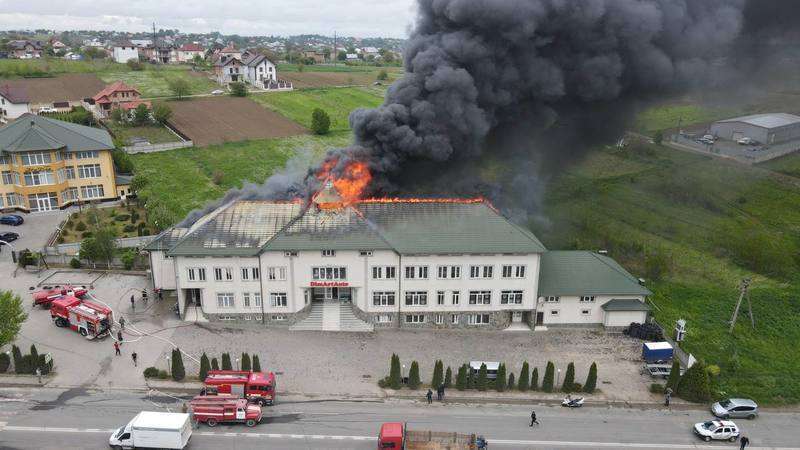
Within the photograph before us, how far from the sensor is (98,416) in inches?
1219

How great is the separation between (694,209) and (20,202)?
68748mm

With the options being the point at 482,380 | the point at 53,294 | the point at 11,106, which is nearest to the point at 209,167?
the point at 11,106

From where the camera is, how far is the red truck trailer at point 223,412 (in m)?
30.3

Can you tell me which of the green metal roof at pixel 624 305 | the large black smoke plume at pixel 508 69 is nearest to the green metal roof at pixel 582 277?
the green metal roof at pixel 624 305

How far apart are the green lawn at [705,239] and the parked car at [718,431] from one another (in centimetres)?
483

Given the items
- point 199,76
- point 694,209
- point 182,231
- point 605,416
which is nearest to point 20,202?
point 182,231

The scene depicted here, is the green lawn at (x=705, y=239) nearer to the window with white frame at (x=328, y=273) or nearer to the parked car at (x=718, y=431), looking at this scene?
the parked car at (x=718, y=431)

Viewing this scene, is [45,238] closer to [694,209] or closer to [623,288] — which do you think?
[623,288]

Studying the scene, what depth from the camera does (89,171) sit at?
62.3 m

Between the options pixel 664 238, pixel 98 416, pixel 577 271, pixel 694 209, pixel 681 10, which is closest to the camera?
pixel 98 416

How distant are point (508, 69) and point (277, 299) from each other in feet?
76.5

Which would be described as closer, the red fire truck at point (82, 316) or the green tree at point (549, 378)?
the green tree at point (549, 378)

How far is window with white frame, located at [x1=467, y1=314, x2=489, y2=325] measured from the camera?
4100 centimetres

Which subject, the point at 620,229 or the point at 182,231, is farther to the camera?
the point at 620,229
